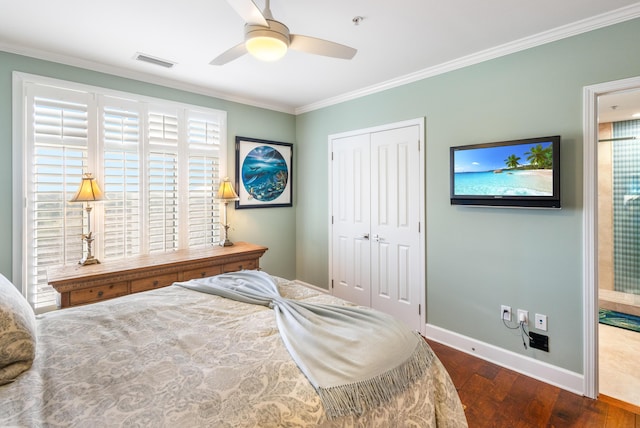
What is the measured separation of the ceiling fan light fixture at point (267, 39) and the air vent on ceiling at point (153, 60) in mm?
1553

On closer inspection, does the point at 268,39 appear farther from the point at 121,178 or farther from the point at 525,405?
the point at 525,405

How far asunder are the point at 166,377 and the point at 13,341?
1.91ft

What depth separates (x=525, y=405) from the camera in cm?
212

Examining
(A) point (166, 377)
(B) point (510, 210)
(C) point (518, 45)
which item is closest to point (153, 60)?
(A) point (166, 377)

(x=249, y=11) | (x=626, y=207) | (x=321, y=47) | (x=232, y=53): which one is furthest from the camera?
(x=626, y=207)

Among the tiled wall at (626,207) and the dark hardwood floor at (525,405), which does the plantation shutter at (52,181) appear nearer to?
the dark hardwood floor at (525,405)

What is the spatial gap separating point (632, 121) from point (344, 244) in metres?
3.78

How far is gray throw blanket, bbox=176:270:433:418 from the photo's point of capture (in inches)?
43.7

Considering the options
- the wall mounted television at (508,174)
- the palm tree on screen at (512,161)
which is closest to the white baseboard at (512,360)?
the wall mounted television at (508,174)

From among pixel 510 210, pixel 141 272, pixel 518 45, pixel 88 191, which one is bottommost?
pixel 141 272

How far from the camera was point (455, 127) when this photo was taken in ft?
9.33

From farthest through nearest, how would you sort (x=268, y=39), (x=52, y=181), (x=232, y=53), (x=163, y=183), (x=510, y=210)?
(x=163, y=183), (x=52, y=181), (x=510, y=210), (x=232, y=53), (x=268, y=39)

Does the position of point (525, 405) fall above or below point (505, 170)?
below

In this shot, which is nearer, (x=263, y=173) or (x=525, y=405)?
(x=525, y=405)
